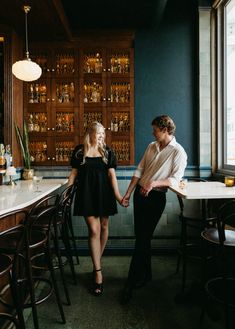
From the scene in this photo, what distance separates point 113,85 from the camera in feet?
14.6

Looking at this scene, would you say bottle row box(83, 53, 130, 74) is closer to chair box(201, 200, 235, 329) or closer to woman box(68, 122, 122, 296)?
woman box(68, 122, 122, 296)

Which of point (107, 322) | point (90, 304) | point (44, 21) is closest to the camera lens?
point (107, 322)

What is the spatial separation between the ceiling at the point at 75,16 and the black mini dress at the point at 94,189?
1708mm

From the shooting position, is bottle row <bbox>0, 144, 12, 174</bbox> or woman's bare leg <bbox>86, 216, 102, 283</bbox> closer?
woman's bare leg <bbox>86, 216, 102, 283</bbox>

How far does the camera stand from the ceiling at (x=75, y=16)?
3573 millimetres

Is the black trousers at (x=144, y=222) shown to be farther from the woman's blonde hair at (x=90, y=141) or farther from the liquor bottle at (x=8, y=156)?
the liquor bottle at (x=8, y=156)

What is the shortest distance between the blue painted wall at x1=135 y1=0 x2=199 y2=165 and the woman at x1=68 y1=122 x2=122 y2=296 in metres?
1.45

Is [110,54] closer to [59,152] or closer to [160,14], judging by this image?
[160,14]

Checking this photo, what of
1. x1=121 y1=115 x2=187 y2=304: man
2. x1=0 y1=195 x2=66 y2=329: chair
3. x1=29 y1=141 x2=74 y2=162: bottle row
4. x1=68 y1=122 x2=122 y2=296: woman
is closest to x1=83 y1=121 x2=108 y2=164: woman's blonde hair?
x1=68 y1=122 x2=122 y2=296: woman

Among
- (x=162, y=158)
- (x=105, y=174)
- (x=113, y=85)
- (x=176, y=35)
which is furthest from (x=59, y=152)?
(x=176, y=35)

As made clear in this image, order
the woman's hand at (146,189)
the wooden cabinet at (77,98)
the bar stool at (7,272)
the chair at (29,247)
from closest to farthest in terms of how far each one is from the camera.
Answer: the bar stool at (7,272), the chair at (29,247), the woman's hand at (146,189), the wooden cabinet at (77,98)

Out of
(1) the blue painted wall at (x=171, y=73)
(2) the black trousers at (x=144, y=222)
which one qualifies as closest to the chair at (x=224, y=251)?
(2) the black trousers at (x=144, y=222)

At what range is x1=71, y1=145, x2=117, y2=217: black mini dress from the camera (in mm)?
3029

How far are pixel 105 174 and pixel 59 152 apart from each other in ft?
4.96
